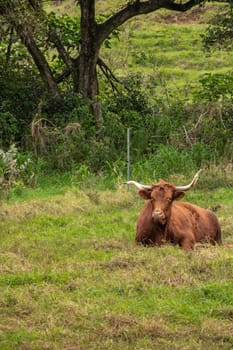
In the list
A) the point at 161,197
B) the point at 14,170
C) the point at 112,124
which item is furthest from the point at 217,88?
the point at 161,197

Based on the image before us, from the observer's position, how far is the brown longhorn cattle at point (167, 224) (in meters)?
10.4

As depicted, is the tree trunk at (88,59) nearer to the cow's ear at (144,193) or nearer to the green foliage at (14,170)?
the green foliage at (14,170)

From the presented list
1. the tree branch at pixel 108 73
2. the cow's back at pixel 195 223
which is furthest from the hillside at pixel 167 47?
the cow's back at pixel 195 223

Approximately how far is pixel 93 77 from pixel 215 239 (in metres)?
8.36

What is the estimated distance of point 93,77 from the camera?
1864 cm

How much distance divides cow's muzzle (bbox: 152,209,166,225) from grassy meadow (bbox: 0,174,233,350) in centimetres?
39

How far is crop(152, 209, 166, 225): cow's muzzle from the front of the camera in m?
10.2

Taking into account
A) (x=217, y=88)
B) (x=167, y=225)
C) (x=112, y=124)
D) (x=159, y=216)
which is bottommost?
(x=167, y=225)

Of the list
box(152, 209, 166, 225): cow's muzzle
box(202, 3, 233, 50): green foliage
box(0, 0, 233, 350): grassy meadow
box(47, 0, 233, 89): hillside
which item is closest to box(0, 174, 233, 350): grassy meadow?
box(0, 0, 233, 350): grassy meadow

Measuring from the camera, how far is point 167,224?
10453 mm

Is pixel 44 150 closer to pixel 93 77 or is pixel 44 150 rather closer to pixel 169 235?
pixel 93 77

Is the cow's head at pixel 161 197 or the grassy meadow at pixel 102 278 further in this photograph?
the cow's head at pixel 161 197

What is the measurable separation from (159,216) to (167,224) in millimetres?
289

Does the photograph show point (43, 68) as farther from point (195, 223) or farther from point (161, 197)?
point (161, 197)
